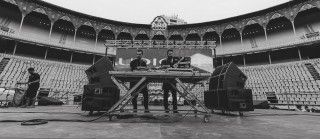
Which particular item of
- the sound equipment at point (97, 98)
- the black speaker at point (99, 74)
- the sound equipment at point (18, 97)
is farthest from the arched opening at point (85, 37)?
the sound equipment at point (97, 98)

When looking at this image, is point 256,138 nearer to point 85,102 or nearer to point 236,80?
point 236,80

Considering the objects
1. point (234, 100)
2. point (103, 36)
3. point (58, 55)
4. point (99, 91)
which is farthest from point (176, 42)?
point (58, 55)

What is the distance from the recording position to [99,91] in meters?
3.97

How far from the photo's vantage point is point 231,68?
4727 millimetres

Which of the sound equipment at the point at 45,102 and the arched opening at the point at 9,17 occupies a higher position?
the arched opening at the point at 9,17

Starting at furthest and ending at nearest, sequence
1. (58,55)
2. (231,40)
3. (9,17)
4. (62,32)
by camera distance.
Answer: (231,40) < (62,32) < (58,55) < (9,17)

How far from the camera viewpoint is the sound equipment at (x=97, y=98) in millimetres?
3898

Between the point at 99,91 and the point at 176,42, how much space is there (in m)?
13.9

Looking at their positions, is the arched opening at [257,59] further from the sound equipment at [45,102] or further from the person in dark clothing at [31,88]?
the person in dark clothing at [31,88]

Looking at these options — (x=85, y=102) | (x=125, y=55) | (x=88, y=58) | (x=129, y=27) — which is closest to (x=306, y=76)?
(x=125, y=55)

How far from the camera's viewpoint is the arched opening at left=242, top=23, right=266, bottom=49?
23.9 m

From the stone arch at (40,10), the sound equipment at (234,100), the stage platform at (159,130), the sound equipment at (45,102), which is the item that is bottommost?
the sound equipment at (45,102)

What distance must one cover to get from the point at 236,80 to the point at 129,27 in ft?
76.3

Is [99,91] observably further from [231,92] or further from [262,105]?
[262,105]
